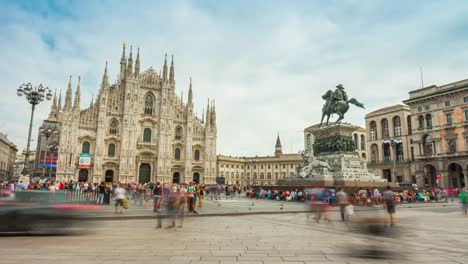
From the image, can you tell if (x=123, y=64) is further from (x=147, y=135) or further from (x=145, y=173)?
(x=145, y=173)

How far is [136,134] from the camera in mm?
49062

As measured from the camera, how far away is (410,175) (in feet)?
178

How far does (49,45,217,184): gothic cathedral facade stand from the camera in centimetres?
4512

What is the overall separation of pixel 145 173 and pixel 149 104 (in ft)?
38.1

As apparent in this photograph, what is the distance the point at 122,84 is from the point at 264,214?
4277cm

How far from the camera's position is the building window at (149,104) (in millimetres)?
51906

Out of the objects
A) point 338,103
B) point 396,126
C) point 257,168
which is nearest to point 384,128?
point 396,126

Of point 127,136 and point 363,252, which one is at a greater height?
point 127,136

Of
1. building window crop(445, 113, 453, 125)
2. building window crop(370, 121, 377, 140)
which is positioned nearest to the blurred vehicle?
building window crop(445, 113, 453, 125)

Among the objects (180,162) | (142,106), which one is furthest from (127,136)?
(180,162)

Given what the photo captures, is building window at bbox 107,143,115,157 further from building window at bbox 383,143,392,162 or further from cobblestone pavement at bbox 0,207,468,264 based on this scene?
building window at bbox 383,143,392,162

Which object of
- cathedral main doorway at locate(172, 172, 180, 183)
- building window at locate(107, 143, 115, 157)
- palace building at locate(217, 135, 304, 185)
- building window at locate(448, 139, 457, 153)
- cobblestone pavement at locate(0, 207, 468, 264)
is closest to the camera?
cobblestone pavement at locate(0, 207, 468, 264)

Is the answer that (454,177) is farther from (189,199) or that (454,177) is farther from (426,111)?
(189,199)

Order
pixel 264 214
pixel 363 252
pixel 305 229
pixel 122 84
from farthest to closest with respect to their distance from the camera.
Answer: pixel 122 84
pixel 264 214
pixel 305 229
pixel 363 252
